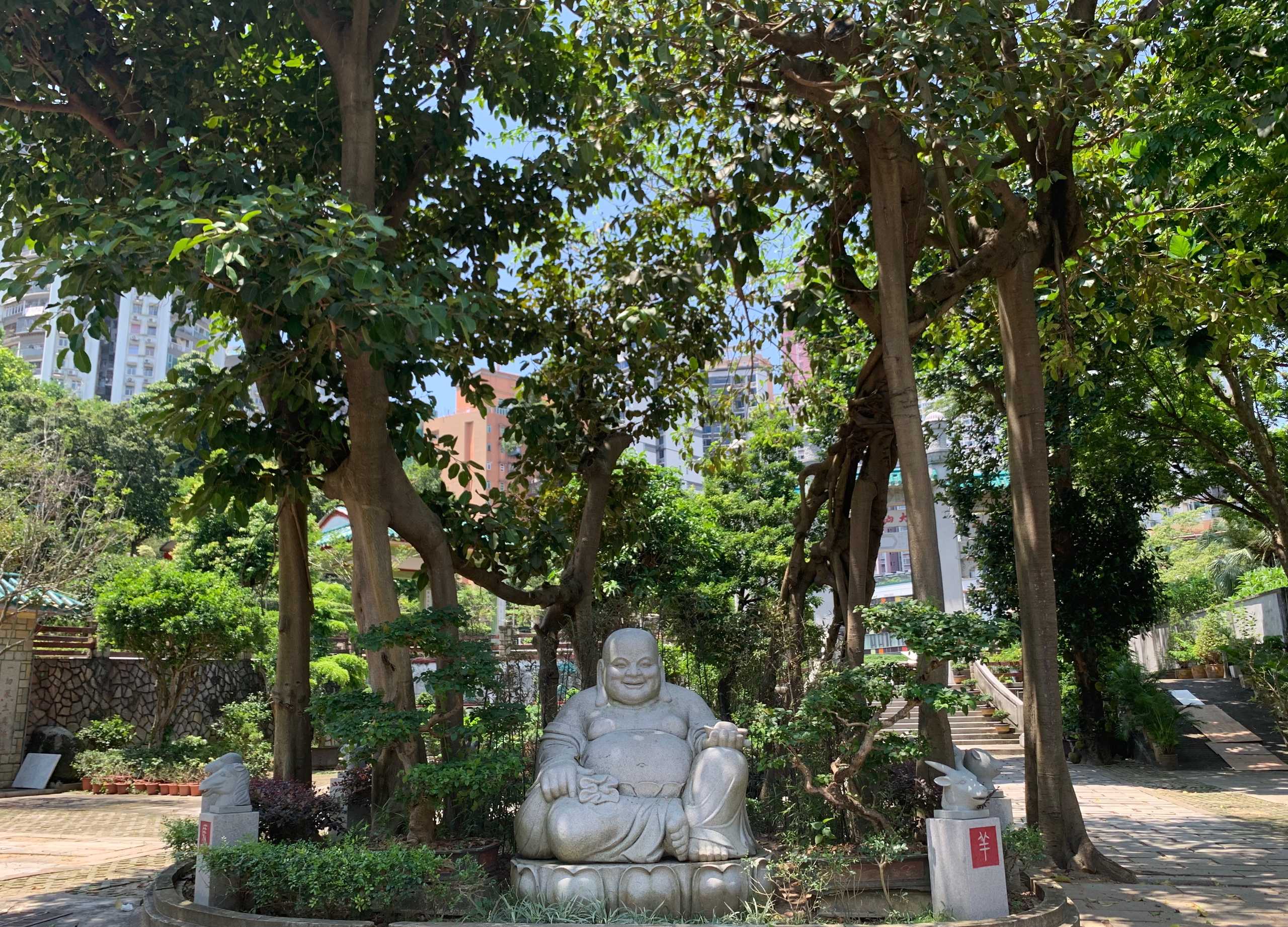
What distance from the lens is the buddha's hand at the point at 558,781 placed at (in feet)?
18.2

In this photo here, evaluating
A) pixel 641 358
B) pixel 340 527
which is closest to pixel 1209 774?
pixel 641 358

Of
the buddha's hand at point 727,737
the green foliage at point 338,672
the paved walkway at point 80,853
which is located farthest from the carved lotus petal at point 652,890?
the green foliage at point 338,672

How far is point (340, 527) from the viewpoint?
83.6 ft

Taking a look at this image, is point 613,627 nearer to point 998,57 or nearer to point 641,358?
point 641,358

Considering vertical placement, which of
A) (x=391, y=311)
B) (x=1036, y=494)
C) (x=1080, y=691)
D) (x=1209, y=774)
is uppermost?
(x=391, y=311)

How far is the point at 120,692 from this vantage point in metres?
16.4

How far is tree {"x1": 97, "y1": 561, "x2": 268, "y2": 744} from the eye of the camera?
46.3 feet

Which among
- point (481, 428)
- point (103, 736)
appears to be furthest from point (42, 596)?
point (481, 428)

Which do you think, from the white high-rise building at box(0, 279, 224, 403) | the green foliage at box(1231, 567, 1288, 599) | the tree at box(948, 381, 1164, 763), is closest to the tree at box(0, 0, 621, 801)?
the tree at box(948, 381, 1164, 763)

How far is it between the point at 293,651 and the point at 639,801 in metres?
4.08

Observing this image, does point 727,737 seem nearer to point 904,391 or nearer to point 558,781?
point 558,781

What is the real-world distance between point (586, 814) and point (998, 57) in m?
5.60

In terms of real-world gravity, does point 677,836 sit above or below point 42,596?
below

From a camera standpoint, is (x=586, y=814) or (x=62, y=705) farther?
(x=62, y=705)
